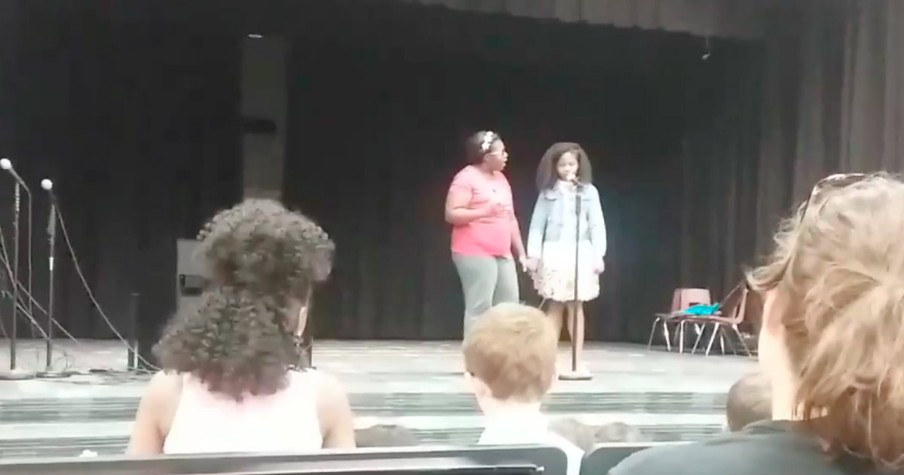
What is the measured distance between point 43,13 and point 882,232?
655 centimetres

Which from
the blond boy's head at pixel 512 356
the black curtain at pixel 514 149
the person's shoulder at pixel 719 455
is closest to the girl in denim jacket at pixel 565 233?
the blond boy's head at pixel 512 356

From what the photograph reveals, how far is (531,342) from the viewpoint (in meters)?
1.74

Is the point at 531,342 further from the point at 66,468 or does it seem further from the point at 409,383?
the point at 409,383

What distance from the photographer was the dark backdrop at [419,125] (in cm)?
646

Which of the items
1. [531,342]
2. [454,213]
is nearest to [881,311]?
[531,342]

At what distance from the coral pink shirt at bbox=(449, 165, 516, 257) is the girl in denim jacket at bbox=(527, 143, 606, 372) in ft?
0.56

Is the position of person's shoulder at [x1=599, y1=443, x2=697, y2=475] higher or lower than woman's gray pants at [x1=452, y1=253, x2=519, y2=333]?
higher

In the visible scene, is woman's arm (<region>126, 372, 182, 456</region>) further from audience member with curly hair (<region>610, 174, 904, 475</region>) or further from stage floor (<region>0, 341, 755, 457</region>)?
stage floor (<region>0, 341, 755, 457</region>)

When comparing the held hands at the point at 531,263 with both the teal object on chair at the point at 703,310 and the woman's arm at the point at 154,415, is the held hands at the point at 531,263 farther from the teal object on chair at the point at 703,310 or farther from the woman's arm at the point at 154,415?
the teal object on chair at the point at 703,310

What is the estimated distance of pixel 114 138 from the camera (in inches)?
280

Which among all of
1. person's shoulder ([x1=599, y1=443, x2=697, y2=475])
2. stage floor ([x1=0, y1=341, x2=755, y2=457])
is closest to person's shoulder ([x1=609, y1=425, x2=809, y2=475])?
person's shoulder ([x1=599, y1=443, x2=697, y2=475])

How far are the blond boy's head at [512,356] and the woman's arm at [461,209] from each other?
221cm

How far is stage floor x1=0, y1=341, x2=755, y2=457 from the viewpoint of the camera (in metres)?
3.48

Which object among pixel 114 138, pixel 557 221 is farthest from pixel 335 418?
pixel 114 138
